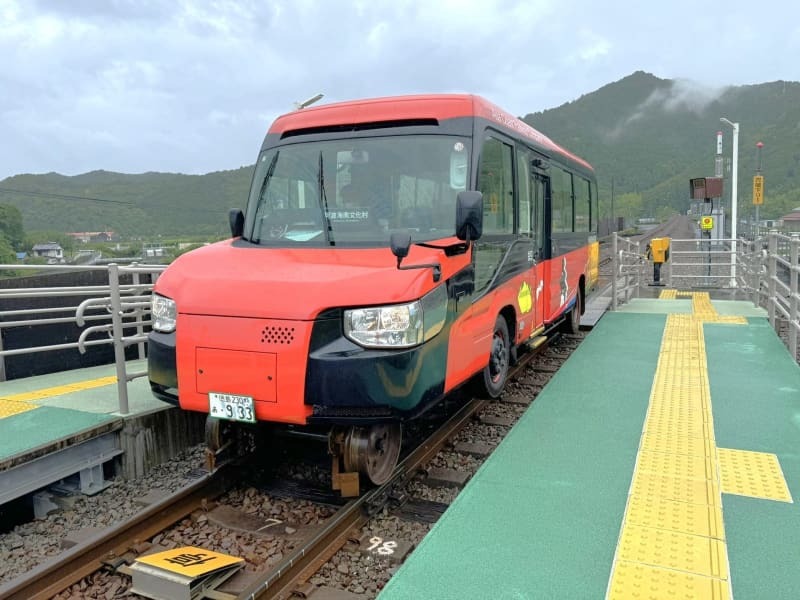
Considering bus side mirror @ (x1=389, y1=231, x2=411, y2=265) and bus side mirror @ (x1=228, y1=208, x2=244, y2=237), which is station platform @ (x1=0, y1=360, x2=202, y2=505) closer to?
bus side mirror @ (x1=228, y1=208, x2=244, y2=237)

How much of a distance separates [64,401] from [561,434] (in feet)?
14.7

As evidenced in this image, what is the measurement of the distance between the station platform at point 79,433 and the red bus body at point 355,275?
3.69 feet

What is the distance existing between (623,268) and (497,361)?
762 cm

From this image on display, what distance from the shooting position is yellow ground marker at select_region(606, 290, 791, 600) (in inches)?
109

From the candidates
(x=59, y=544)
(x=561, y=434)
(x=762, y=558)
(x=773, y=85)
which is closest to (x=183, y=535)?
(x=59, y=544)

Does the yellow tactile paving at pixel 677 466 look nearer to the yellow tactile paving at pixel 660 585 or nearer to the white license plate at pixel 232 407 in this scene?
the yellow tactile paving at pixel 660 585

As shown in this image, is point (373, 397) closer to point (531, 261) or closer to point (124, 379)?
point (124, 379)

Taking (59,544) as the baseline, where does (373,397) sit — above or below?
above

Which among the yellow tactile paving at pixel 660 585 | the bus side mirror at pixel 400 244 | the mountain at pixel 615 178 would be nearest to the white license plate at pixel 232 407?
the bus side mirror at pixel 400 244

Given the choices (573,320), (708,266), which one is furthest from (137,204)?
(573,320)

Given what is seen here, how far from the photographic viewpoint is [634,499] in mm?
3627

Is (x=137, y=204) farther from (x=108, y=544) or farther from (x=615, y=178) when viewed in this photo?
(x=615, y=178)

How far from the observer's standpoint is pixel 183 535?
381 cm

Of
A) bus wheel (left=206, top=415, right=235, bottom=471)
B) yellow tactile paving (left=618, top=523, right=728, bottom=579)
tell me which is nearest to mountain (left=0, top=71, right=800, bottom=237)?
bus wheel (left=206, top=415, right=235, bottom=471)
